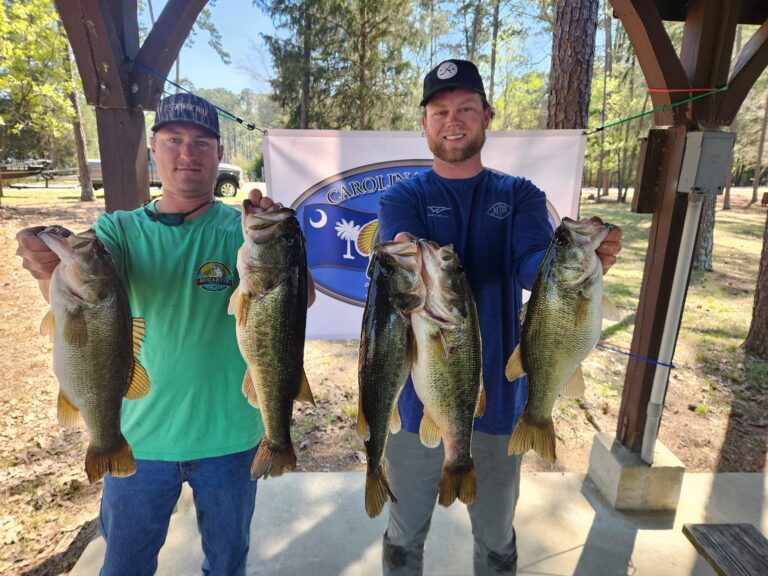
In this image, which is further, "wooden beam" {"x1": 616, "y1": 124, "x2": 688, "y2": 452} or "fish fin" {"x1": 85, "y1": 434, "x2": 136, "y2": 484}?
"wooden beam" {"x1": 616, "y1": 124, "x2": 688, "y2": 452}

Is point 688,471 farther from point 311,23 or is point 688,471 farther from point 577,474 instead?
point 311,23

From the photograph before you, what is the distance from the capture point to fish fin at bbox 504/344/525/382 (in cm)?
179

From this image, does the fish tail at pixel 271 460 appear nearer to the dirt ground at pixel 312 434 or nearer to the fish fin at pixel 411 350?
the fish fin at pixel 411 350

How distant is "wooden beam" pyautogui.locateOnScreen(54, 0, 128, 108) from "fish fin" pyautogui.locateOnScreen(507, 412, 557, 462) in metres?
2.72

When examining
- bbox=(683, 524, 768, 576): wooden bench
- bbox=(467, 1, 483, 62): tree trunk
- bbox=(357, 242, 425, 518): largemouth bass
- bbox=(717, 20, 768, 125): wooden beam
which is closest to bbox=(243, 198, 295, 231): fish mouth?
bbox=(357, 242, 425, 518): largemouth bass

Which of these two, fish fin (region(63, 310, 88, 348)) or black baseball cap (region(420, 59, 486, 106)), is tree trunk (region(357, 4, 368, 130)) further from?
fish fin (region(63, 310, 88, 348))

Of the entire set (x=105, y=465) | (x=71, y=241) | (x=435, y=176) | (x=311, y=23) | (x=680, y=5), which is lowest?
(x=105, y=465)

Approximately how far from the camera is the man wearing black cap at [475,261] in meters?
2.16

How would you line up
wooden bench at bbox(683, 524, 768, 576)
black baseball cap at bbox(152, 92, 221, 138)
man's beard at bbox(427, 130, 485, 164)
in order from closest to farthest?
wooden bench at bbox(683, 524, 768, 576), black baseball cap at bbox(152, 92, 221, 138), man's beard at bbox(427, 130, 485, 164)

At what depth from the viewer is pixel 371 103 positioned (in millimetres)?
19531

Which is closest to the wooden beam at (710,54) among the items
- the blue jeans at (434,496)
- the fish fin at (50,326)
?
the blue jeans at (434,496)

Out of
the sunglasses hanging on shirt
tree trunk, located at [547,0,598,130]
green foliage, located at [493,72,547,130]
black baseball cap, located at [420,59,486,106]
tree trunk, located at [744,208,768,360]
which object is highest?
green foliage, located at [493,72,547,130]

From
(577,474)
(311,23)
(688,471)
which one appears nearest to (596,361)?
(688,471)

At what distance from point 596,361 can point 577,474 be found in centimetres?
305
